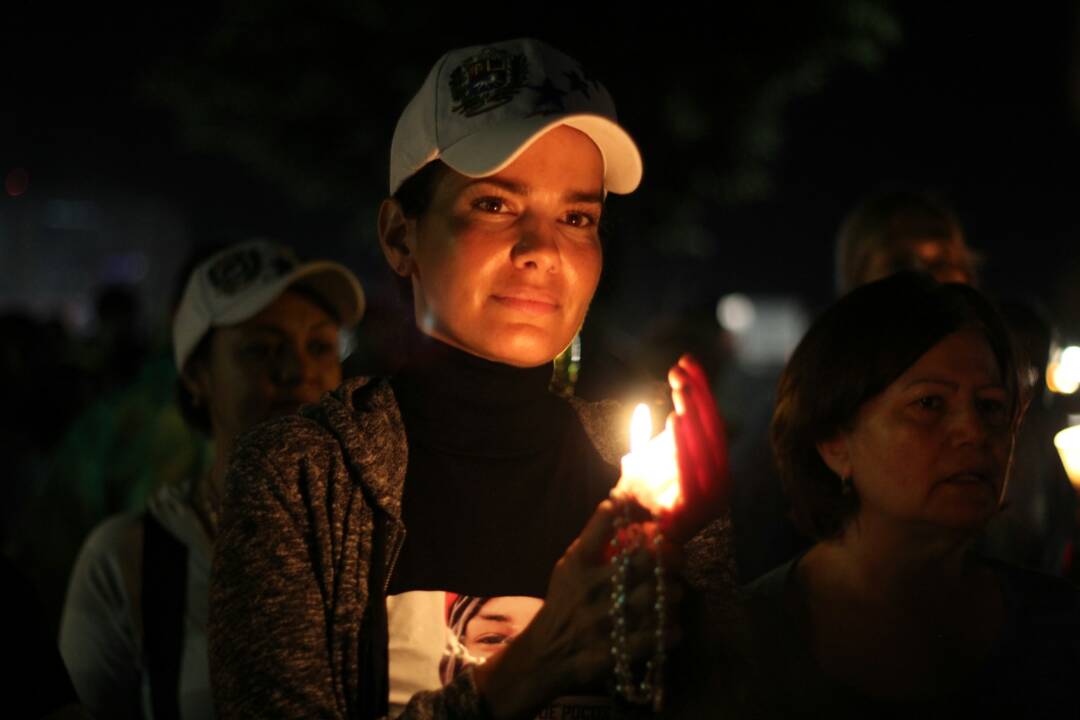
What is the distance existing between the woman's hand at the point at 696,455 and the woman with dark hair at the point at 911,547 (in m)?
1.03

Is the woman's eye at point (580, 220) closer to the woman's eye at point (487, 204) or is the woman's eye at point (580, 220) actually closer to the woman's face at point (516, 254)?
the woman's face at point (516, 254)

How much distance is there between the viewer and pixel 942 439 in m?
2.51

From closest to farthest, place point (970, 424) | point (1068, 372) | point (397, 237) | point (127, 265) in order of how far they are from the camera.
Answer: point (397, 237) < point (970, 424) < point (1068, 372) < point (127, 265)

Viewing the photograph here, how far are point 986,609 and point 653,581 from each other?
143 centimetres

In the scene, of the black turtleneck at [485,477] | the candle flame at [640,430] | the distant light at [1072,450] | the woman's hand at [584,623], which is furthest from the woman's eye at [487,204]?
the distant light at [1072,450]

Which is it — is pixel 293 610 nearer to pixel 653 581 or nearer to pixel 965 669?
pixel 653 581

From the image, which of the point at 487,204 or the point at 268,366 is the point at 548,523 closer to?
the point at 487,204

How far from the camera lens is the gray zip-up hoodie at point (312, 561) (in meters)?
1.67

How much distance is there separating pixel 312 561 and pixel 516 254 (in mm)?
620

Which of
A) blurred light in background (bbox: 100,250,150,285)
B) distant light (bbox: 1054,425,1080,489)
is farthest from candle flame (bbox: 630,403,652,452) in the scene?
blurred light in background (bbox: 100,250,150,285)

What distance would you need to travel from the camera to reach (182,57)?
28.0ft

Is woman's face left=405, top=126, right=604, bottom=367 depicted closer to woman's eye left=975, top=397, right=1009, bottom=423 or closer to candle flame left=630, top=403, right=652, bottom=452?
candle flame left=630, top=403, right=652, bottom=452

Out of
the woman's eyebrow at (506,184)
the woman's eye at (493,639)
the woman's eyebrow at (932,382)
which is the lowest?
the woman's eye at (493,639)

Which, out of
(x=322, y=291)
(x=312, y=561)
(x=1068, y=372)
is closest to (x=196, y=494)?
(x=322, y=291)
